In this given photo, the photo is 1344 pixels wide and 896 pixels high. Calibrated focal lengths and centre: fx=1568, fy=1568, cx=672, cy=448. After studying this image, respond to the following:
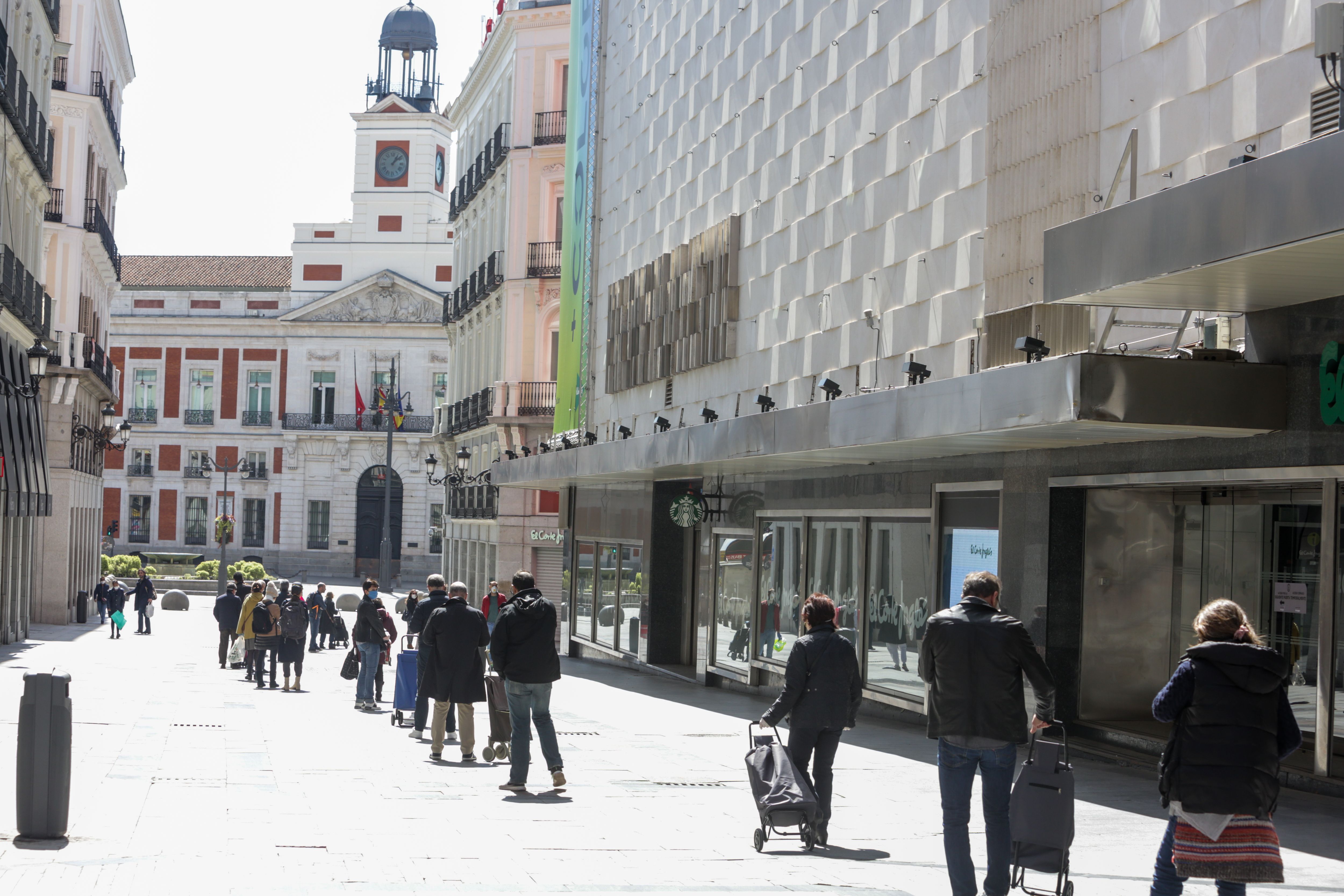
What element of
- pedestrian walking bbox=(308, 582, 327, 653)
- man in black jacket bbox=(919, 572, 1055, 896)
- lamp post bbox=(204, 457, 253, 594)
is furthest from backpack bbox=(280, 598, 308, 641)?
lamp post bbox=(204, 457, 253, 594)

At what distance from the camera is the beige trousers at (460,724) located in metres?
13.1

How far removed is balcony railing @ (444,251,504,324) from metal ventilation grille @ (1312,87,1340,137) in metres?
34.3

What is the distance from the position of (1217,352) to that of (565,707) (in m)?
10.0

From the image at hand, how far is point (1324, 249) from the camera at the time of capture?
834 cm

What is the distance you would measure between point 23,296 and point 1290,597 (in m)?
24.9

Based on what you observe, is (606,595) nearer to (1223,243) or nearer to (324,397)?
(1223,243)

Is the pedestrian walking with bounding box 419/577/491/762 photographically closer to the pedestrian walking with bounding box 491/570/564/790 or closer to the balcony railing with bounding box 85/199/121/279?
the pedestrian walking with bounding box 491/570/564/790

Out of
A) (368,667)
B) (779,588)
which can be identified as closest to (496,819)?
(368,667)

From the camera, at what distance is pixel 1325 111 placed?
9.59 m

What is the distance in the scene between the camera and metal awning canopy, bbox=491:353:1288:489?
10.3 metres

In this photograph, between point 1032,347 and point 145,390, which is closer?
point 1032,347

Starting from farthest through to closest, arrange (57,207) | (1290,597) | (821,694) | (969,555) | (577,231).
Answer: (57,207) → (577,231) → (969,555) → (1290,597) → (821,694)

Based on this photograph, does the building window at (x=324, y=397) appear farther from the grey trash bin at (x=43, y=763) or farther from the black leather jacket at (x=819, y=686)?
the black leather jacket at (x=819, y=686)

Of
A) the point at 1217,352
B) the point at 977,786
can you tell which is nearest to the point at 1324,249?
the point at 1217,352
